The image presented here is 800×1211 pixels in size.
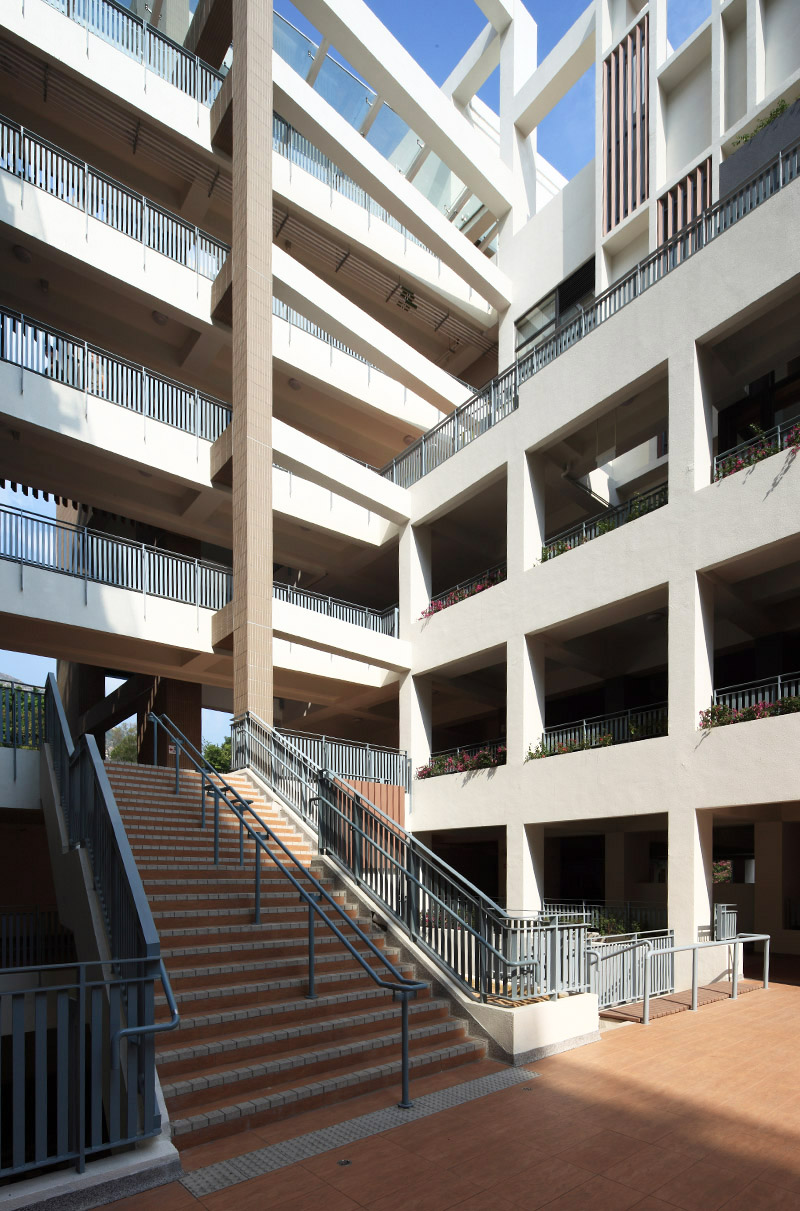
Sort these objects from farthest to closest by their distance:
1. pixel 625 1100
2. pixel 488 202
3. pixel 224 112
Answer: pixel 488 202
pixel 224 112
pixel 625 1100

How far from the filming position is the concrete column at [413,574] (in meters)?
22.0

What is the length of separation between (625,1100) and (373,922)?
3.57 meters

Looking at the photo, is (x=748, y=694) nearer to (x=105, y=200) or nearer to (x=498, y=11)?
(x=105, y=200)

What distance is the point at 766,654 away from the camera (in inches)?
671

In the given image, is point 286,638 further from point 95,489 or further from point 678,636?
point 678,636

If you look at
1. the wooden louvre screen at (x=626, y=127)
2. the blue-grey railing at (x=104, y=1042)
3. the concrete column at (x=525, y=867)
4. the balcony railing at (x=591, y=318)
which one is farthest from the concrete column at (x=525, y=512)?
the blue-grey railing at (x=104, y=1042)

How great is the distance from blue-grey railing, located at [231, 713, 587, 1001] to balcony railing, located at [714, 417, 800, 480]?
7.92 metres

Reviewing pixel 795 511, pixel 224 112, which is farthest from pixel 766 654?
pixel 224 112

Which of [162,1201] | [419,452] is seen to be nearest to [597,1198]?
[162,1201]

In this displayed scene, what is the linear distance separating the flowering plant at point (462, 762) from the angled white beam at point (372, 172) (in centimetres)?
1339

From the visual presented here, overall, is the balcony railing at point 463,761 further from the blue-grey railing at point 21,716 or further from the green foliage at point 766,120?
the green foliage at point 766,120

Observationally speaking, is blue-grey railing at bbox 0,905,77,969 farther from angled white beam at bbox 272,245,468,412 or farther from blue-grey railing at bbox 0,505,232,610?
angled white beam at bbox 272,245,468,412

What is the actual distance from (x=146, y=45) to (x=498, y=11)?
435 inches

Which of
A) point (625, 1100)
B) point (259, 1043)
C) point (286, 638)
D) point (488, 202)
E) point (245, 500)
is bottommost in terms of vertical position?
point (625, 1100)
